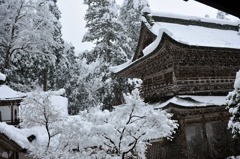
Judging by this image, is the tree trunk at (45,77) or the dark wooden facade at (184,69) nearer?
the dark wooden facade at (184,69)

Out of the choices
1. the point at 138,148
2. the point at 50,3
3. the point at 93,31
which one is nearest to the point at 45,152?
the point at 138,148

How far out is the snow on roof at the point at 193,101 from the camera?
12.9 metres

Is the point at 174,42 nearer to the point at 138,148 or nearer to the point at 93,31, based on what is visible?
the point at 138,148

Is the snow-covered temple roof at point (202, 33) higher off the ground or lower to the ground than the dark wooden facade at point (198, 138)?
higher

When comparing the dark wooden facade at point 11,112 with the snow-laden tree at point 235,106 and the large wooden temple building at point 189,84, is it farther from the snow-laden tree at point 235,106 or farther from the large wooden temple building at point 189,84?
the snow-laden tree at point 235,106

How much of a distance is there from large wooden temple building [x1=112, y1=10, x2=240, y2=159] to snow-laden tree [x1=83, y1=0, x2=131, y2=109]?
6.72 meters

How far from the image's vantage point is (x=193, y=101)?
44.2 ft

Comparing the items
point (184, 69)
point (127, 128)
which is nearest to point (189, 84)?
point (184, 69)

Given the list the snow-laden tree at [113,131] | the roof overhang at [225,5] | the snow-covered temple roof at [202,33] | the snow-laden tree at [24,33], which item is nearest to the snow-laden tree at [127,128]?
the snow-laden tree at [113,131]

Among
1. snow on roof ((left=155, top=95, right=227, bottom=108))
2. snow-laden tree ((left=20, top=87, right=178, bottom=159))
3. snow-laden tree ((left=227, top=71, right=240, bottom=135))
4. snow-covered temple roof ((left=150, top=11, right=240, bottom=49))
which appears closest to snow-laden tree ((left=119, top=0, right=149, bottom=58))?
snow-covered temple roof ((left=150, top=11, right=240, bottom=49))

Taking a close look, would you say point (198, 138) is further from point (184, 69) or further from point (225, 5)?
point (225, 5)

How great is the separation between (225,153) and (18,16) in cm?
2003

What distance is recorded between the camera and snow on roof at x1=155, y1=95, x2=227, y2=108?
1290 centimetres

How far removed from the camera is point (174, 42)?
42.6 feet
